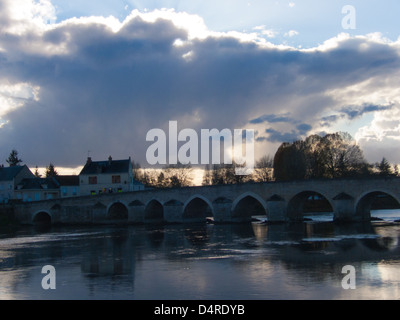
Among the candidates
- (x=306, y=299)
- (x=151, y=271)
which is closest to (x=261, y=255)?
(x=151, y=271)

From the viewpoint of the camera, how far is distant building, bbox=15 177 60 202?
63.4 meters

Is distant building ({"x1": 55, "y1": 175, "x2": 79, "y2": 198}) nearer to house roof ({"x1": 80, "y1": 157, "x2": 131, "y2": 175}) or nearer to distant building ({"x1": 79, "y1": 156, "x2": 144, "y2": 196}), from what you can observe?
distant building ({"x1": 79, "y1": 156, "x2": 144, "y2": 196})

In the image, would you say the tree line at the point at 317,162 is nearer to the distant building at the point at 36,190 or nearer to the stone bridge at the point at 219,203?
the stone bridge at the point at 219,203

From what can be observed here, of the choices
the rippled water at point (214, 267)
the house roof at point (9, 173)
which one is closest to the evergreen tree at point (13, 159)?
the house roof at point (9, 173)

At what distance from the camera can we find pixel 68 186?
6606 centimetres

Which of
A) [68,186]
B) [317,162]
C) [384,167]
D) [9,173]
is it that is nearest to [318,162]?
[317,162]

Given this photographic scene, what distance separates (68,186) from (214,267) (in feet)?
168

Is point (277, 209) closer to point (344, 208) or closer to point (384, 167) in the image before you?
point (344, 208)

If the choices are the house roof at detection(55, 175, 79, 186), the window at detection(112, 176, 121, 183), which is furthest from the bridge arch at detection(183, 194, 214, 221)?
the house roof at detection(55, 175, 79, 186)

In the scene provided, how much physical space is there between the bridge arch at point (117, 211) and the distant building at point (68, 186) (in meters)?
14.3
